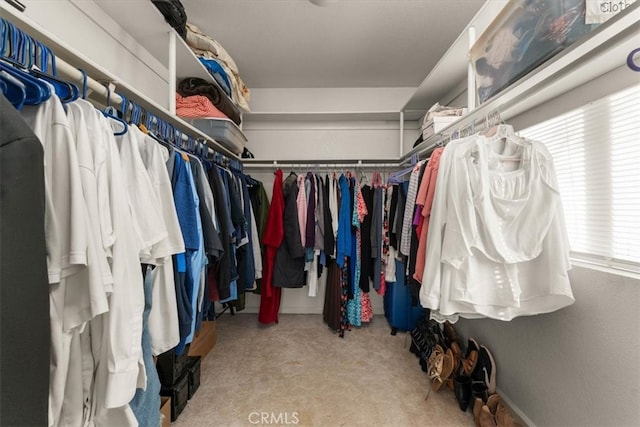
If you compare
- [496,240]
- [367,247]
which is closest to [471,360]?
[496,240]

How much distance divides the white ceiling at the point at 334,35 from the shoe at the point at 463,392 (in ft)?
8.34

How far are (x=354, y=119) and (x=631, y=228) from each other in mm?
2274

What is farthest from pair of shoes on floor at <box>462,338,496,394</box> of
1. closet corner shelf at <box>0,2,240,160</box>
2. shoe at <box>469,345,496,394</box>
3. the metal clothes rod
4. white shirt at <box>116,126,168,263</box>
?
closet corner shelf at <box>0,2,240,160</box>

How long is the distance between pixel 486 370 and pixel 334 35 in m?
2.66

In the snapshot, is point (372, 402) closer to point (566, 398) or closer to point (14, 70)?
point (566, 398)

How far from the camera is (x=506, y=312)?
1036 mm

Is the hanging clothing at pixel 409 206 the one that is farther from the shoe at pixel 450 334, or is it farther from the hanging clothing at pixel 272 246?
the hanging clothing at pixel 272 246

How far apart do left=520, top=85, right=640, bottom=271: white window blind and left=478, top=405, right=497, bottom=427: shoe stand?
940 millimetres

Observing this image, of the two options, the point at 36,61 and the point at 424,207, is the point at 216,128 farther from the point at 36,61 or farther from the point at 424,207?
the point at 424,207

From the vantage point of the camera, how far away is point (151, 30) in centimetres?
138

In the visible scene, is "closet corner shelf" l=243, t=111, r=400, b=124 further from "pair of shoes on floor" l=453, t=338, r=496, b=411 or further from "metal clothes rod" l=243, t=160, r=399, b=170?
"pair of shoes on floor" l=453, t=338, r=496, b=411

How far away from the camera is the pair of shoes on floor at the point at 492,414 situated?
48.1 inches

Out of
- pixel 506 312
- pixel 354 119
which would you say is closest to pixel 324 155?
pixel 354 119

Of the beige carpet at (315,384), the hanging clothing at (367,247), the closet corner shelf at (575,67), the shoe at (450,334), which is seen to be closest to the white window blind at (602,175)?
the closet corner shelf at (575,67)
